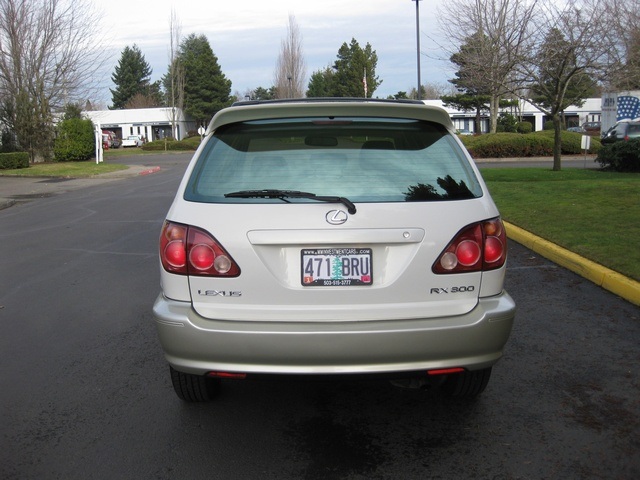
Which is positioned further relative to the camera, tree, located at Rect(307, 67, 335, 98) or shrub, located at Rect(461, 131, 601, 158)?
tree, located at Rect(307, 67, 335, 98)

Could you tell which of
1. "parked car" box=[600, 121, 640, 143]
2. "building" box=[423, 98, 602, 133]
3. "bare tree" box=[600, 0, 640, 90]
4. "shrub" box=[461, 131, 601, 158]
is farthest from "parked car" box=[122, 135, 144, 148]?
"bare tree" box=[600, 0, 640, 90]

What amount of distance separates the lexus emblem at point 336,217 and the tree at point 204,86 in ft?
249

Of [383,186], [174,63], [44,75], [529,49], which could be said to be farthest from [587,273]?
[174,63]

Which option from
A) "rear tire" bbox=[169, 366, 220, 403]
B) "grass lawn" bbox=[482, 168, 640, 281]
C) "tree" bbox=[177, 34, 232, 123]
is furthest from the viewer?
"tree" bbox=[177, 34, 232, 123]

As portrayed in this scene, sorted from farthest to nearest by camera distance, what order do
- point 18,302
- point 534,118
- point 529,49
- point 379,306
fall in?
point 534,118, point 529,49, point 18,302, point 379,306

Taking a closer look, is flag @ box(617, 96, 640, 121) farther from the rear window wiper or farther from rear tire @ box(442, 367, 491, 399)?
the rear window wiper

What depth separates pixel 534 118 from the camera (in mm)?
72750

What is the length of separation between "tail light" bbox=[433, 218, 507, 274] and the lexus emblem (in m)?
0.51

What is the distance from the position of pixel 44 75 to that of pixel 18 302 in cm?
2807

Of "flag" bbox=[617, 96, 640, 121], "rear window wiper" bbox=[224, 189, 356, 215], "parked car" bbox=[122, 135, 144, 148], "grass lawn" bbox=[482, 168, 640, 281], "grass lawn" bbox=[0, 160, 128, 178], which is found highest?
"flag" bbox=[617, 96, 640, 121]

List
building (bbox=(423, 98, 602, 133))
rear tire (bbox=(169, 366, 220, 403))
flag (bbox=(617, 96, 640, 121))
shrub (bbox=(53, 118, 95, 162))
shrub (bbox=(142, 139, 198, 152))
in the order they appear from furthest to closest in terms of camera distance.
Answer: building (bbox=(423, 98, 602, 133)) < shrub (bbox=(142, 139, 198, 152)) < shrub (bbox=(53, 118, 95, 162)) < flag (bbox=(617, 96, 640, 121)) < rear tire (bbox=(169, 366, 220, 403))

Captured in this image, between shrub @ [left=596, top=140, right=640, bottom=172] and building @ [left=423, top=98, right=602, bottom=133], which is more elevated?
building @ [left=423, top=98, right=602, bottom=133]

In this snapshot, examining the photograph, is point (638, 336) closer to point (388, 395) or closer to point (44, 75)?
point (388, 395)

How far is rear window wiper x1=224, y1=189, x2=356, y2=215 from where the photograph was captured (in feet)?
10.5
